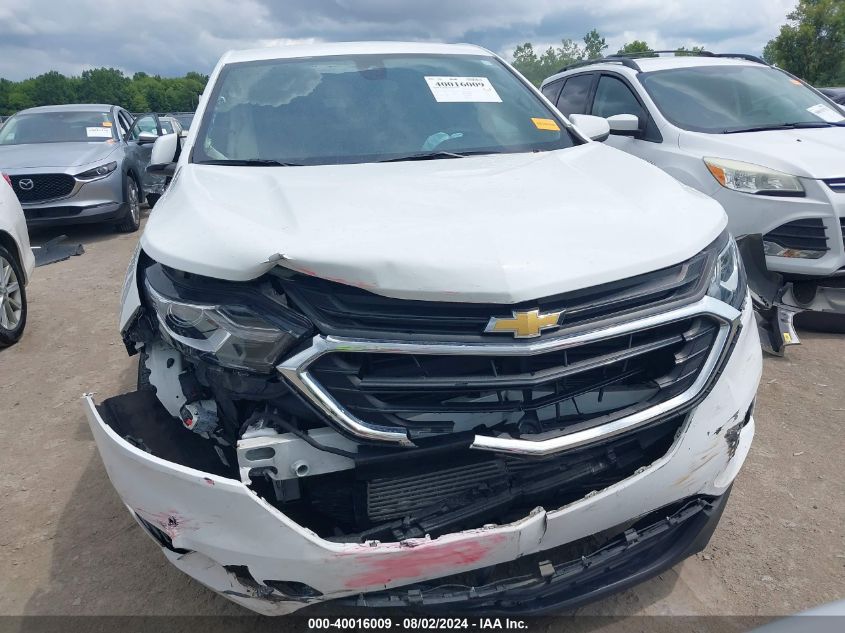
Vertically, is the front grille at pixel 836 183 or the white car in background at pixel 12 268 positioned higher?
the front grille at pixel 836 183

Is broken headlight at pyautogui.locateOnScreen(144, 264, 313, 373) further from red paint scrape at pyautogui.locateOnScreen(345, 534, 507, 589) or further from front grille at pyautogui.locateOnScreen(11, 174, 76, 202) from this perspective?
front grille at pyautogui.locateOnScreen(11, 174, 76, 202)

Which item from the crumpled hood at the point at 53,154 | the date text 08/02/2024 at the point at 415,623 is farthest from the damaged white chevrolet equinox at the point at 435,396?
the crumpled hood at the point at 53,154

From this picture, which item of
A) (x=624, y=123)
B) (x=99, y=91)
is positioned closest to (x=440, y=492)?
(x=624, y=123)

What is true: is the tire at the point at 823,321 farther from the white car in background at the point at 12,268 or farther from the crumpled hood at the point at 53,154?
the crumpled hood at the point at 53,154

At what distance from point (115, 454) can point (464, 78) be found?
2.40 meters

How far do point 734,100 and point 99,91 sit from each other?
88.4 metres

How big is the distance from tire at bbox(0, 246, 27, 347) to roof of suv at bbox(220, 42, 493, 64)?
2472 mm

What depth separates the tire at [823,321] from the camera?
422cm

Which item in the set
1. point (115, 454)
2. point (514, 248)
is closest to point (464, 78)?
point (514, 248)

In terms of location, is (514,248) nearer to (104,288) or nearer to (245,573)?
(245,573)

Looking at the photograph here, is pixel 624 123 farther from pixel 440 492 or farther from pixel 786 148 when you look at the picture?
pixel 440 492

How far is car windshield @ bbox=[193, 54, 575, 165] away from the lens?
107 inches

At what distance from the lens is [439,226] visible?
1806 mm

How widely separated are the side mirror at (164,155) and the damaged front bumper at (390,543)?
5.64 ft
